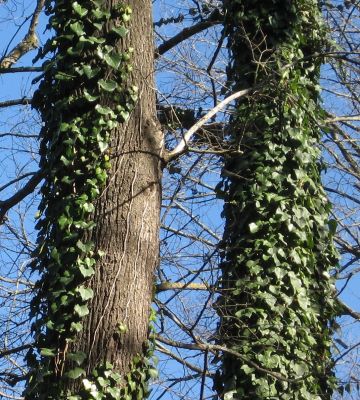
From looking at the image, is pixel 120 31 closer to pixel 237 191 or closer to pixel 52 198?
pixel 52 198

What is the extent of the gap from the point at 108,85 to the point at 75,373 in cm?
167

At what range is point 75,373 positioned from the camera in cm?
458

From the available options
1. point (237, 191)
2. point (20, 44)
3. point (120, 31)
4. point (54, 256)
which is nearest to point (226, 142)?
point (237, 191)

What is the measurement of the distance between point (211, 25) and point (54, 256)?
4194 mm

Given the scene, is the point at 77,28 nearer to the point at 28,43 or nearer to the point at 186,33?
the point at 186,33

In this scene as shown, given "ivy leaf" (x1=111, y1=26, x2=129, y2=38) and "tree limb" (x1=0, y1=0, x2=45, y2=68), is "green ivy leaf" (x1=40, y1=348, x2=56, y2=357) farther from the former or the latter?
"tree limb" (x1=0, y1=0, x2=45, y2=68)

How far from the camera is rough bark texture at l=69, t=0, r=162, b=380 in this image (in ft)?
15.5

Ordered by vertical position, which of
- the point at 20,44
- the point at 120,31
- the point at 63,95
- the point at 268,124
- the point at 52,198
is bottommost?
the point at 52,198

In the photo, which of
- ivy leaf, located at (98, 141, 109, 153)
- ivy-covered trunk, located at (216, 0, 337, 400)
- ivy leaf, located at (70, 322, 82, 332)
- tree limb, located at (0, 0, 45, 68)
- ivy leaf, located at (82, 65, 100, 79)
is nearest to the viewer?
ivy leaf, located at (70, 322, 82, 332)

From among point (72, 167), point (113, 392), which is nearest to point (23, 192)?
point (72, 167)

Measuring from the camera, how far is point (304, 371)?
20.4 feet

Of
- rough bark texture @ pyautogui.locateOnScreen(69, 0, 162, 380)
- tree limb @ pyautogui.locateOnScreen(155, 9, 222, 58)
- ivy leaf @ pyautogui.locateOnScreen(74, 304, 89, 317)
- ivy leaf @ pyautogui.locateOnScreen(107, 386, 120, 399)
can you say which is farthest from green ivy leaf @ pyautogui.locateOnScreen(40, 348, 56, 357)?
tree limb @ pyautogui.locateOnScreen(155, 9, 222, 58)

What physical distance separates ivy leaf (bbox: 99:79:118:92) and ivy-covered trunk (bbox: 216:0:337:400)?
1.55m

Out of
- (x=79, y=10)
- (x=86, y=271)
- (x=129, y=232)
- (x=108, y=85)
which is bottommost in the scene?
(x=86, y=271)
